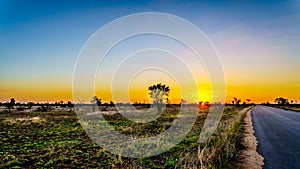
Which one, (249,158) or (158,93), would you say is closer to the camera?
(249,158)

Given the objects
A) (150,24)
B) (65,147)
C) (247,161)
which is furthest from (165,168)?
(150,24)

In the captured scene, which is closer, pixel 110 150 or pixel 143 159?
pixel 143 159

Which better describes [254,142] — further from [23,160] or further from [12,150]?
[12,150]

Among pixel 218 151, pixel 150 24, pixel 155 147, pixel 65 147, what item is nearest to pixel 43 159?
pixel 65 147

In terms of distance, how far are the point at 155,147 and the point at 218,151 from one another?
477cm

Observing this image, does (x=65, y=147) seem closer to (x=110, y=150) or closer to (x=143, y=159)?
(x=110, y=150)

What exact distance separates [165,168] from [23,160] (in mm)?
5762

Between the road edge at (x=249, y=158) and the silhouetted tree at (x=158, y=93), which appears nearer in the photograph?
the road edge at (x=249, y=158)

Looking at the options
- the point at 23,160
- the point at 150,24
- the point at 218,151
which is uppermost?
the point at 150,24

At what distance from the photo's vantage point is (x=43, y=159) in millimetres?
11148

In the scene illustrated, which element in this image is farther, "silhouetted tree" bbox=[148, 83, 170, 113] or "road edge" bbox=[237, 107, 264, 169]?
"silhouetted tree" bbox=[148, 83, 170, 113]

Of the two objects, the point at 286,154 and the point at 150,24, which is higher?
the point at 150,24

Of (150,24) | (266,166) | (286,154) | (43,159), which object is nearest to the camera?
(266,166)

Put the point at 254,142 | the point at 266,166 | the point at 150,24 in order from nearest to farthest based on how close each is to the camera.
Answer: the point at 266,166, the point at 254,142, the point at 150,24
